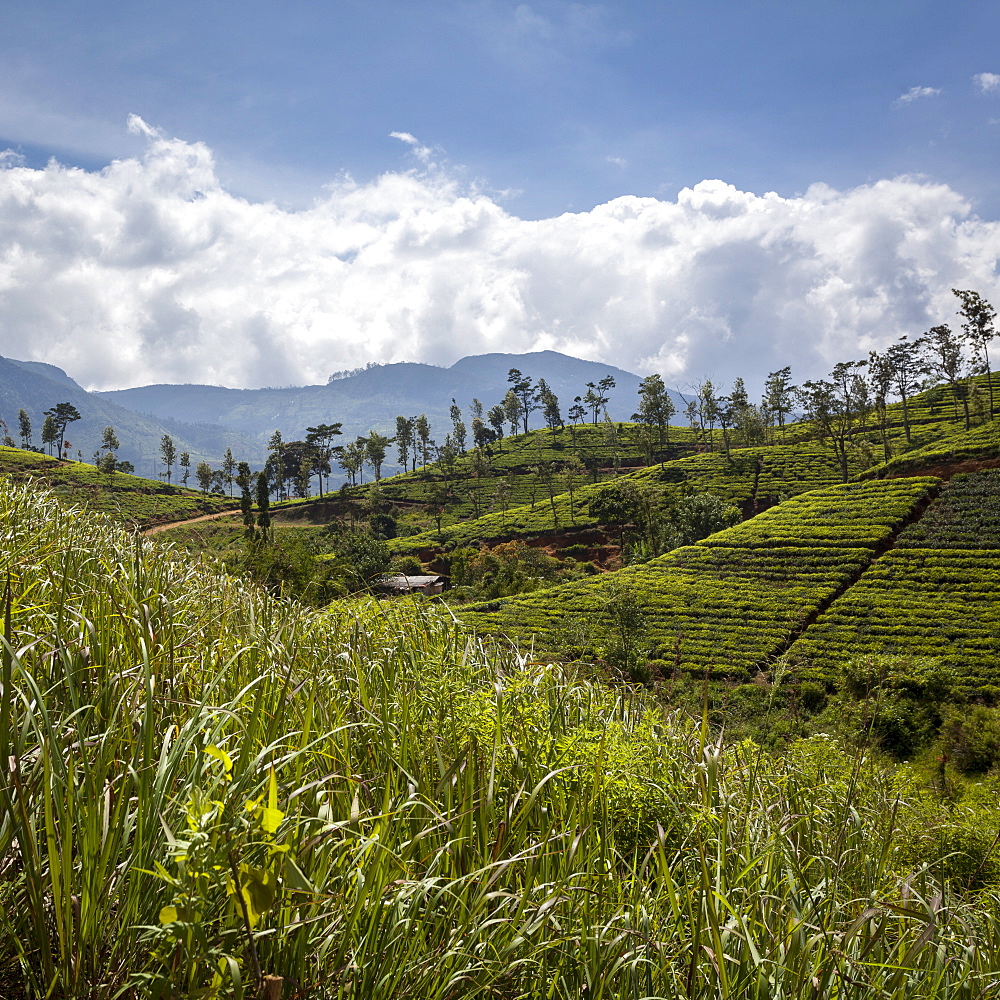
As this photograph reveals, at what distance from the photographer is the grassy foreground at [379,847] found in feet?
6.06

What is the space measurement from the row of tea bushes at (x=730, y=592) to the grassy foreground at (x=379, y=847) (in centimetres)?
2614

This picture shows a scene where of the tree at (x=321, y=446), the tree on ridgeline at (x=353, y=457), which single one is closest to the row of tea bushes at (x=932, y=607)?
the tree on ridgeline at (x=353, y=457)

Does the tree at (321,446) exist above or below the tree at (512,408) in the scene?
below

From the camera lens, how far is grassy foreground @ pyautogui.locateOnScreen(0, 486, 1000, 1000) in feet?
6.06

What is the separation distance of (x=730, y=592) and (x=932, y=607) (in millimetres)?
11557

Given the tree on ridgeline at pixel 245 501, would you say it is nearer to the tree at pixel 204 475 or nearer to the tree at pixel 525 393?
the tree at pixel 204 475

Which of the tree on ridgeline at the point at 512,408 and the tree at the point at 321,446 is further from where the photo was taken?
the tree on ridgeline at the point at 512,408

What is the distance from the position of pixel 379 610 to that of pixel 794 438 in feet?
338

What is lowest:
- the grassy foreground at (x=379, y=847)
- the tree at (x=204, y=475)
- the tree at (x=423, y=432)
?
the grassy foreground at (x=379, y=847)

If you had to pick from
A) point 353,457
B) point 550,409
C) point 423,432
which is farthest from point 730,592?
point 423,432

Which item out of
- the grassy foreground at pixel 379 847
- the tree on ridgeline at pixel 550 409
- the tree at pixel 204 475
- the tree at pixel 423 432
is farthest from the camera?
the tree on ridgeline at pixel 550 409

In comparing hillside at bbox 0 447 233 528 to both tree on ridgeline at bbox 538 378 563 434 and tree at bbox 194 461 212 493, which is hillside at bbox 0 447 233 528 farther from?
tree on ridgeline at bbox 538 378 563 434

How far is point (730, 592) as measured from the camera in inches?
1640

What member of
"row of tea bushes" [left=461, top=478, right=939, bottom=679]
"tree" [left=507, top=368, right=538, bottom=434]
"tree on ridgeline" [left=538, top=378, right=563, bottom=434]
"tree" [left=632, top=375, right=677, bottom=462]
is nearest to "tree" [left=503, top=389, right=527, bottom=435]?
"tree" [left=507, top=368, right=538, bottom=434]
